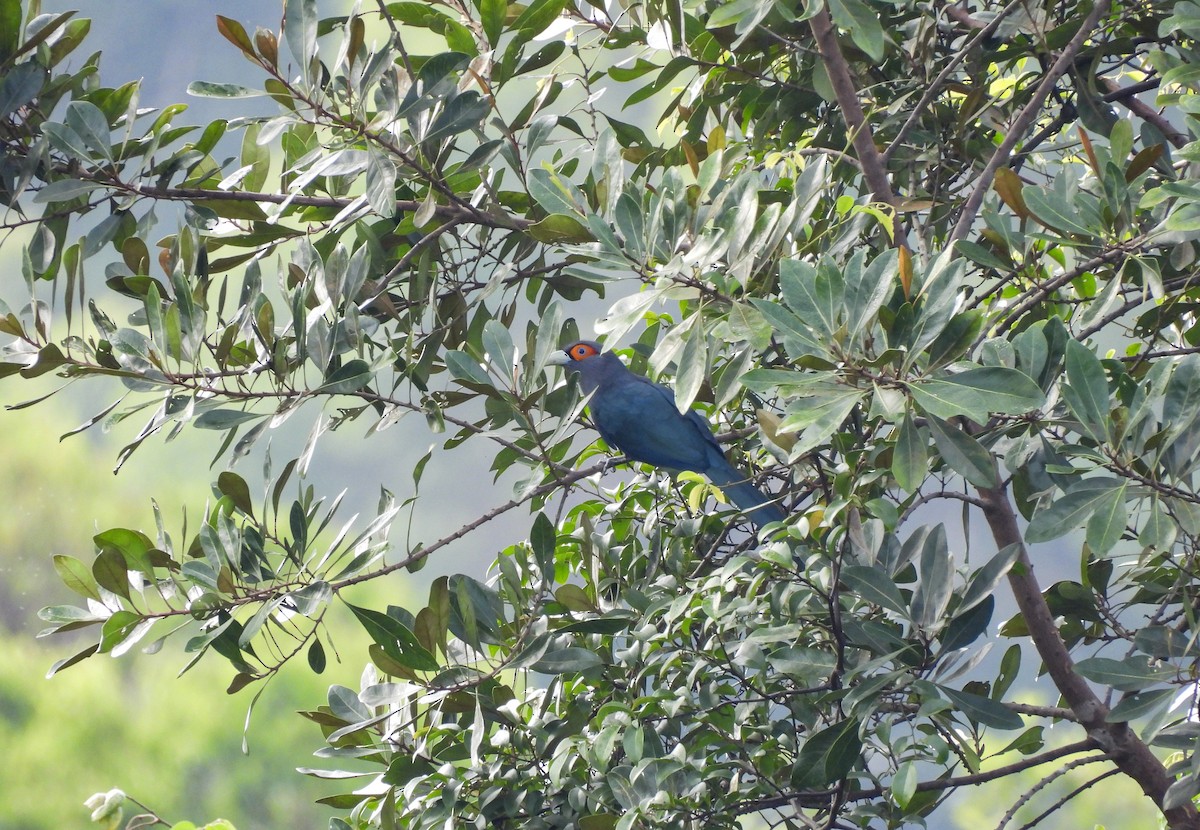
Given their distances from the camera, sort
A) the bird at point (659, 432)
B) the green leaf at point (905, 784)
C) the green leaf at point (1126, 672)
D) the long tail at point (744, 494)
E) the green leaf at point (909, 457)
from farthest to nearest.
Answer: the bird at point (659, 432), the long tail at point (744, 494), the green leaf at point (1126, 672), the green leaf at point (905, 784), the green leaf at point (909, 457)

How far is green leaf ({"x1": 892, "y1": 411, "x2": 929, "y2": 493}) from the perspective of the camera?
1.06 meters

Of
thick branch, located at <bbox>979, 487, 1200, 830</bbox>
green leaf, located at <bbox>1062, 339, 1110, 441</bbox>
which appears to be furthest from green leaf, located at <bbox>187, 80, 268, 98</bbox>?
thick branch, located at <bbox>979, 487, 1200, 830</bbox>

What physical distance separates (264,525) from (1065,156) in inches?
73.1

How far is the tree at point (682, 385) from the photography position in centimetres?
117

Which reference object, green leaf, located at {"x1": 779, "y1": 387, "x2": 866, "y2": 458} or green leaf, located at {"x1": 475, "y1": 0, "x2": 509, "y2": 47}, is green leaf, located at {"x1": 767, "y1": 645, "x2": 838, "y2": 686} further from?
green leaf, located at {"x1": 475, "y1": 0, "x2": 509, "y2": 47}

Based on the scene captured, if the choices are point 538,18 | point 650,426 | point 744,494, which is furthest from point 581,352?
point 538,18

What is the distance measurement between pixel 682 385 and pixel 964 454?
1.02ft

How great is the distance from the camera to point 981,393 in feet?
3.03

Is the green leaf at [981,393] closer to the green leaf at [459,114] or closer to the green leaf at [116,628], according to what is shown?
the green leaf at [459,114]

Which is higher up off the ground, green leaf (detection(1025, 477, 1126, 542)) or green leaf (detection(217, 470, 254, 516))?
green leaf (detection(217, 470, 254, 516))

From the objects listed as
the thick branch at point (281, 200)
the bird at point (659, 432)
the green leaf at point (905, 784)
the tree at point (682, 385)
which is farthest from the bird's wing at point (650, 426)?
the green leaf at point (905, 784)

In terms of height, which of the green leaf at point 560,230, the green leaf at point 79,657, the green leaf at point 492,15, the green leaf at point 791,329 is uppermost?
the green leaf at point 492,15

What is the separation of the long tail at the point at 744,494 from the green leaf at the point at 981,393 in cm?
100

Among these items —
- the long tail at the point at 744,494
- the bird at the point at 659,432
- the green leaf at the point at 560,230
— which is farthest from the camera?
the bird at the point at 659,432
